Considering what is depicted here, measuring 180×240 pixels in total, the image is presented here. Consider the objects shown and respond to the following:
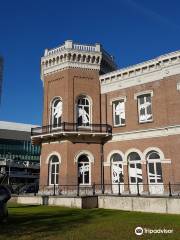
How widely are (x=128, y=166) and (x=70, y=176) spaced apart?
4454mm

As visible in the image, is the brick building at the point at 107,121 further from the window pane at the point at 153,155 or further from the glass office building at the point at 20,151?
the glass office building at the point at 20,151

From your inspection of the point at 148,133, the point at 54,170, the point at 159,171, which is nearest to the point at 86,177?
the point at 54,170

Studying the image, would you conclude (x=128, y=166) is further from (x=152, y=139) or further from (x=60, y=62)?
(x=60, y=62)

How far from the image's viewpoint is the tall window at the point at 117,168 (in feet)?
73.2

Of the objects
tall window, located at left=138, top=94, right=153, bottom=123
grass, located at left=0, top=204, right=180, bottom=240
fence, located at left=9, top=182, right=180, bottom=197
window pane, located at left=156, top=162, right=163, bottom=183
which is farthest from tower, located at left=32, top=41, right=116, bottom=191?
grass, located at left=0, top=204, right=180, bottom=240

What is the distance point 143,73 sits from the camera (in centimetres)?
2277

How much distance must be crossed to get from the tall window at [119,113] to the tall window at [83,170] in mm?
3727

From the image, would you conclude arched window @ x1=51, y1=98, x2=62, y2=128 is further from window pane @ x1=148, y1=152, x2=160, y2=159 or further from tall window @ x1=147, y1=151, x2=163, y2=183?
tall window @ x1=147, y1=151, x2=163, y2=183

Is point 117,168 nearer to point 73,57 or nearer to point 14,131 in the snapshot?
point 73,57

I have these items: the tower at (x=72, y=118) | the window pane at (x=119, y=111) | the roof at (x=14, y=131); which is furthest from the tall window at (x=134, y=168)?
the roof at (x=14, y=131)

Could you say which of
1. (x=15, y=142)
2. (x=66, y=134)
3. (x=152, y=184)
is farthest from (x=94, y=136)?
(x=15, y=142)

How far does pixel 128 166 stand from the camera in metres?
22.0

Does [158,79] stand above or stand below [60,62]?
below

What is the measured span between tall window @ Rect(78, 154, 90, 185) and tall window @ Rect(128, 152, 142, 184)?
3.34m
